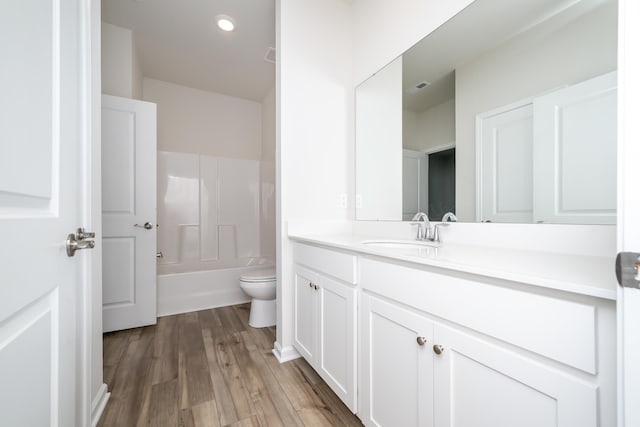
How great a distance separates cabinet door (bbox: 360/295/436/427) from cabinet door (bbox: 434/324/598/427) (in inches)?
1.9

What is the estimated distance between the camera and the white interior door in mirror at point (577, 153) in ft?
2.59

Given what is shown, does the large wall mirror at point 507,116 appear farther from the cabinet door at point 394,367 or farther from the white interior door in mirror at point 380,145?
the cabinet door at point 394,367

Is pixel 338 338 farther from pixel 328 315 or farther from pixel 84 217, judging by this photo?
pixel 84 217

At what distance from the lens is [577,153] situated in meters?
0.86

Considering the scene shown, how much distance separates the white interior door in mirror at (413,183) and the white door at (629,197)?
1.04 metres

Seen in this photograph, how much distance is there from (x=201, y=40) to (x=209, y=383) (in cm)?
282

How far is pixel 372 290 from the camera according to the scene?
1015 mm

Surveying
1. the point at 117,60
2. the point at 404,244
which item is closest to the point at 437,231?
the point at 404,244

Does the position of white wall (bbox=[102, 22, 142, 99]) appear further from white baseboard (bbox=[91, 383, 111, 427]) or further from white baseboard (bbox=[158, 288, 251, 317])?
white baseboard (bbox=[91, 383, 111, 427])

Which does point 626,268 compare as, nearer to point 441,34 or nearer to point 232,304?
point 441,34

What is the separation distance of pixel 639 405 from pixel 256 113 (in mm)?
4031

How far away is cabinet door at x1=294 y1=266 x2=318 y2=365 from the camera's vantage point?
1.42m

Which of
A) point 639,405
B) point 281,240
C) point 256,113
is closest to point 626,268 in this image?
point 639,405

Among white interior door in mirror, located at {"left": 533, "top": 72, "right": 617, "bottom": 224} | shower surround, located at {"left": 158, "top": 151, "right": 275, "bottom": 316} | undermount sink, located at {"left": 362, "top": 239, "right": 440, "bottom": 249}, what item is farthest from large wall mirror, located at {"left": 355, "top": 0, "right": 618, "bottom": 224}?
shower surround, located at {"left": 158, "top": 151, "right": 275, "bottom": 316}
